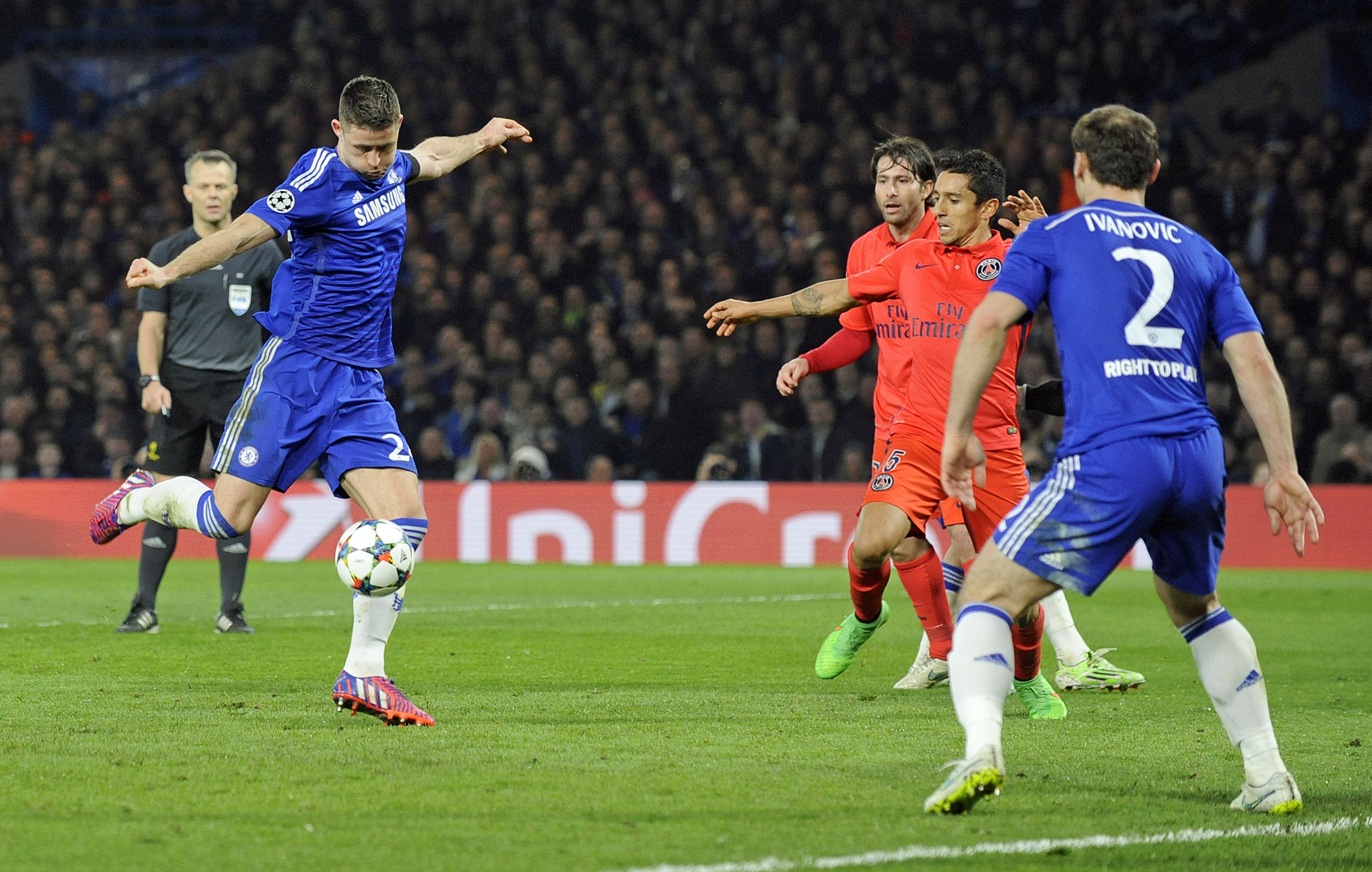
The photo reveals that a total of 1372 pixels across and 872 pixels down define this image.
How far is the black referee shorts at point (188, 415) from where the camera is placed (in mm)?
8867

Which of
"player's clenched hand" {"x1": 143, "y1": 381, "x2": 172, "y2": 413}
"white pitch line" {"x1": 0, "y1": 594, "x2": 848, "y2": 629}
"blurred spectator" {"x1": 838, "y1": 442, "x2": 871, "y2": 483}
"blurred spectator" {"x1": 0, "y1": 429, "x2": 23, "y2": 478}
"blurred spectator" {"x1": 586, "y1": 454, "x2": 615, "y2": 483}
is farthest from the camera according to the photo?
"blurred spectator" {"x1": 0, "y1": 429, "x2": 23, "y2": 478}

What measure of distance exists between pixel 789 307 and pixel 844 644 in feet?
4.80

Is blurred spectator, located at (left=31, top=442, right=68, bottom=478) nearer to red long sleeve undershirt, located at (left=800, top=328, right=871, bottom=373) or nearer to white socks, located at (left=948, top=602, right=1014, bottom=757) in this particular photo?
red long sleeve undershirt, located at (left=800, top=328, right=871, bottom=373)

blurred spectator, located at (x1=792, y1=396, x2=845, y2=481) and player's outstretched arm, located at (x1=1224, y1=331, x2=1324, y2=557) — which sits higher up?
blurred spectator, located at (x1=792, y1=396, x2=845, y2=481)

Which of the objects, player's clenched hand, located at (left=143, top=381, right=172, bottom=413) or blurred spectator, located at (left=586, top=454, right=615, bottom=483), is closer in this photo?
player's clenched hand, located at (left=143, top=381, right=172, bottom=413)

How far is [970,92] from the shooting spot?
741 inches

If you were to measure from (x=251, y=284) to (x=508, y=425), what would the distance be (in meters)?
7.71

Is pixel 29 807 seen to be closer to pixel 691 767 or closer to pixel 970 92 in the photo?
pixel 691 767

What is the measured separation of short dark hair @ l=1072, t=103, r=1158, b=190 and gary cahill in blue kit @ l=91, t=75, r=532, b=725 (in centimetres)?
256

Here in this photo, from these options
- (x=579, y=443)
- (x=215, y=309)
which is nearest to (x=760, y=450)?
(x=579, y=443)

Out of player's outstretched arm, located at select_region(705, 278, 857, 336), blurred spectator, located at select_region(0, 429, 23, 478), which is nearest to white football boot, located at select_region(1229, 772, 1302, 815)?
player's outstretched arm, located at select_region(705, 278, 857, 336)

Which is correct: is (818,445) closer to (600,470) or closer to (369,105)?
(600,470)

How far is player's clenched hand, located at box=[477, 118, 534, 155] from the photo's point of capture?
21.8ft

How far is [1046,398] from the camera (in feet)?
19.7
